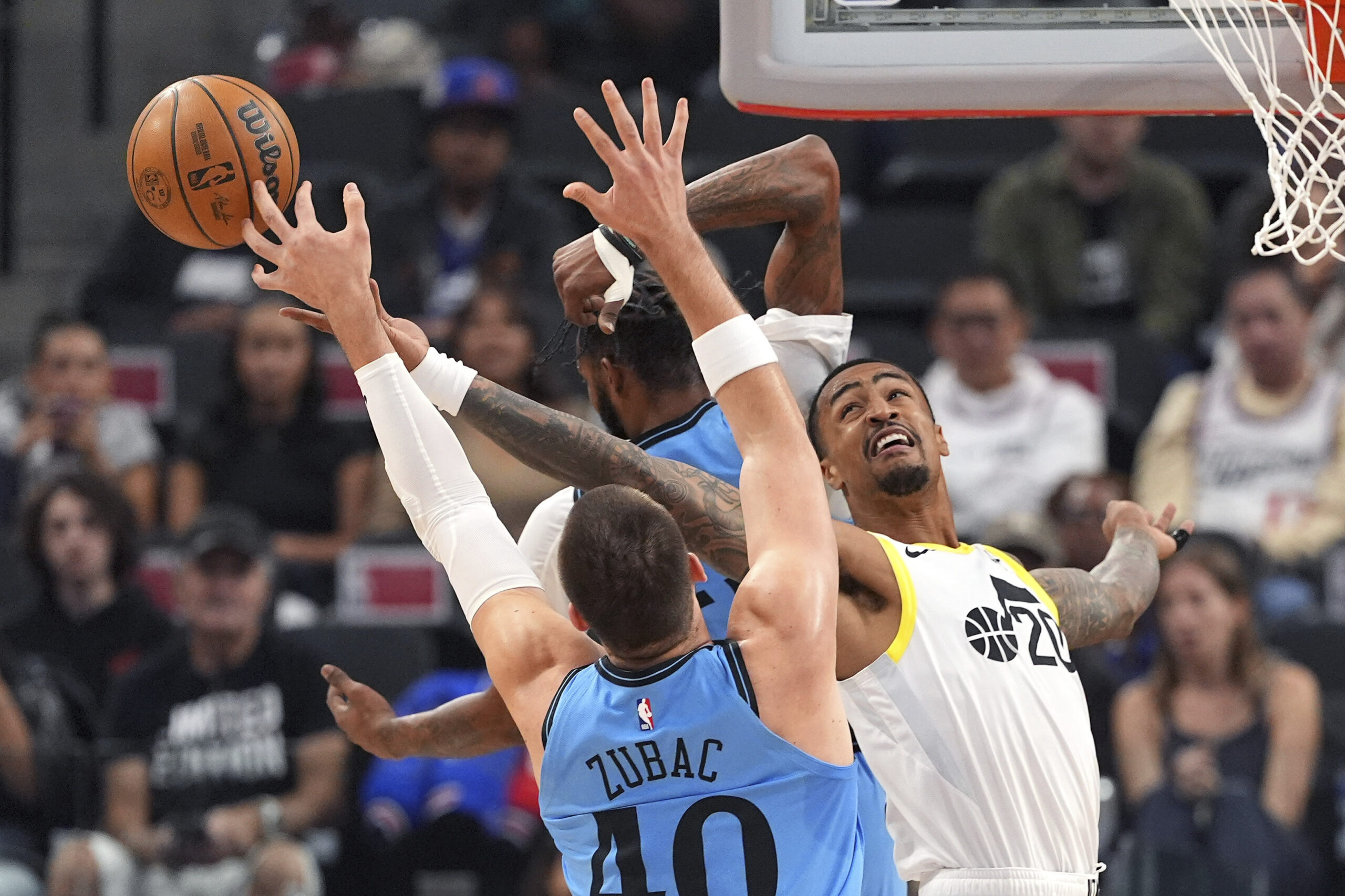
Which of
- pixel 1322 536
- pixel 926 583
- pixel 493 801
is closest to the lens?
pixel 926 583

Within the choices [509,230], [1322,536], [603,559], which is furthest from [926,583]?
[509,230]

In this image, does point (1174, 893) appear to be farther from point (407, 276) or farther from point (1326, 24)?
point (407, 276)

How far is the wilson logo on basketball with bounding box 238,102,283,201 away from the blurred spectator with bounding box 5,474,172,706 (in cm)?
396

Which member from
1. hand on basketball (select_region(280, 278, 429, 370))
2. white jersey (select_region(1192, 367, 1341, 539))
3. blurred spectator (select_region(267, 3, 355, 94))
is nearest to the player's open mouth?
hand on basketball (select_region(280, 278, 429, 370))

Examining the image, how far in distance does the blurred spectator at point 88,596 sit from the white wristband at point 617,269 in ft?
14.0

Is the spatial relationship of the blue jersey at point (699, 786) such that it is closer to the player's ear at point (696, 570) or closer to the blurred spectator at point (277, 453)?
the player's ear at point (696, 570)

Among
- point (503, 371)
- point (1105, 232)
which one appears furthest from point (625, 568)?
point (1105, 232)

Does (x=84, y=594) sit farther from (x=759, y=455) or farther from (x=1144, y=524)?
(x=759, y=455)

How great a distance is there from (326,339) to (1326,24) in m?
6.60

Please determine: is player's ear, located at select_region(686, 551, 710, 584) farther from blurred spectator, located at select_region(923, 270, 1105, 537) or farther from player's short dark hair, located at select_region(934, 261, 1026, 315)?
player's short dark hair, located at select_region(934, 261, 1026, 315)

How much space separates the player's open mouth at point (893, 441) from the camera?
13.5 ft

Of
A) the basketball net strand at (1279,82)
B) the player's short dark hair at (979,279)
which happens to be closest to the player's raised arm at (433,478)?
the basketball net strand at (1279,82)

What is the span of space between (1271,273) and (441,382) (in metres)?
5.08

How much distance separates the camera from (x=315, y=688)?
699 cm
